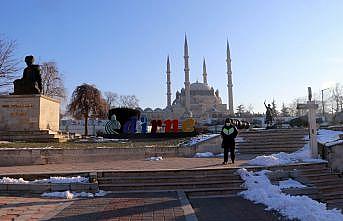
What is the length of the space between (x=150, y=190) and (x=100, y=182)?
1541mm

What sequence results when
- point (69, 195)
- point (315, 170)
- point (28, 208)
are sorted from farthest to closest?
point (315, 170), point (69, 195), point (28, 208)

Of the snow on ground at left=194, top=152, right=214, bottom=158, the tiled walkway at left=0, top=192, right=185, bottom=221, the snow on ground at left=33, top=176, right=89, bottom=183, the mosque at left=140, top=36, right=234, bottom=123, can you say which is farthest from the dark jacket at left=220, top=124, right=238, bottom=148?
the mosque at left=140, top=36, right=234, bottom=123

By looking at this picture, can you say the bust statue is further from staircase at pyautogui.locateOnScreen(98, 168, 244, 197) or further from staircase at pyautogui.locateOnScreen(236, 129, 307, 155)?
staircase at pyautogui.locateOnScreen(98, 168, 244, 197)

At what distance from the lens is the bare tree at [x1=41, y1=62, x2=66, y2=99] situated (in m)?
53.0

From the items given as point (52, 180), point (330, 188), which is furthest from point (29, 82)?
point (330, 188)

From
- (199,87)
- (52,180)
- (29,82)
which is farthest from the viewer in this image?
(199,87)

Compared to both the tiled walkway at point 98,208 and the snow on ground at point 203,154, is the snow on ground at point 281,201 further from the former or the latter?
the snow on ground at point 203,154

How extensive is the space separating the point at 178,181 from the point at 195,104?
113931mm

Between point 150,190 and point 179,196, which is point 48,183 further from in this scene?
point 179,196

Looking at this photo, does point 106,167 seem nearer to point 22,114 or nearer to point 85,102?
point 22,114

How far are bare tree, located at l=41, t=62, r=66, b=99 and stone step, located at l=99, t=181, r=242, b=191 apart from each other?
43.3m

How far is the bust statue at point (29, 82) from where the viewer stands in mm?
23344

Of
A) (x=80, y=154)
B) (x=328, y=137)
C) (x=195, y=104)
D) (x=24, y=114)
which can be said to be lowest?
(x=80, y=154)

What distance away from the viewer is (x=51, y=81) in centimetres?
5375
